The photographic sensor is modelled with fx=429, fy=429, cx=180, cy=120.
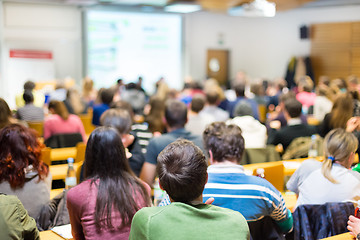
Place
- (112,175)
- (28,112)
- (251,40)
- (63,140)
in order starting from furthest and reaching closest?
(251,40), (28,112), (63,140), (112,175)

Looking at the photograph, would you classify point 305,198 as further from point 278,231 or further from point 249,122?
point 249,122

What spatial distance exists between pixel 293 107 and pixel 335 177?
2382 mm

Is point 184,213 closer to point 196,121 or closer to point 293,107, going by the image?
point 293,107

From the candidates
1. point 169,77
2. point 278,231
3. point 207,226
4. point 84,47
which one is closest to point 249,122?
point 278,231

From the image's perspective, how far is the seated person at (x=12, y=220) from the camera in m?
1.96

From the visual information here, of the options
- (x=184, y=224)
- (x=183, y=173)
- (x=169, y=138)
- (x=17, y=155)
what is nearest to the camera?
(x=184, y=224)

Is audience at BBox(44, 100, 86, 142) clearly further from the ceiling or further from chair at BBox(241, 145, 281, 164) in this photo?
the ceiling

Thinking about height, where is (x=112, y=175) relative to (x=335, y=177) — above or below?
above

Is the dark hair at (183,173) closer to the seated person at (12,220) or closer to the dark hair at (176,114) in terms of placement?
the seated person at (12,220)

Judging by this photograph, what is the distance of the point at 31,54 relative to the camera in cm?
1159

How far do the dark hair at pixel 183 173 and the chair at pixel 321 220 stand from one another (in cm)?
117

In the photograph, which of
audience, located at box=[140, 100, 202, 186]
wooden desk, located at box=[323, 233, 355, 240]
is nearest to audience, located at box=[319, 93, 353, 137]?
audience, located at box=[140, 100, 202, 186]

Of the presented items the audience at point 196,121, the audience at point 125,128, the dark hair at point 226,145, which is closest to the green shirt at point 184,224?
the dark hair at point 226,145

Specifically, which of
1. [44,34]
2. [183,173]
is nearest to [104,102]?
[183,173]
